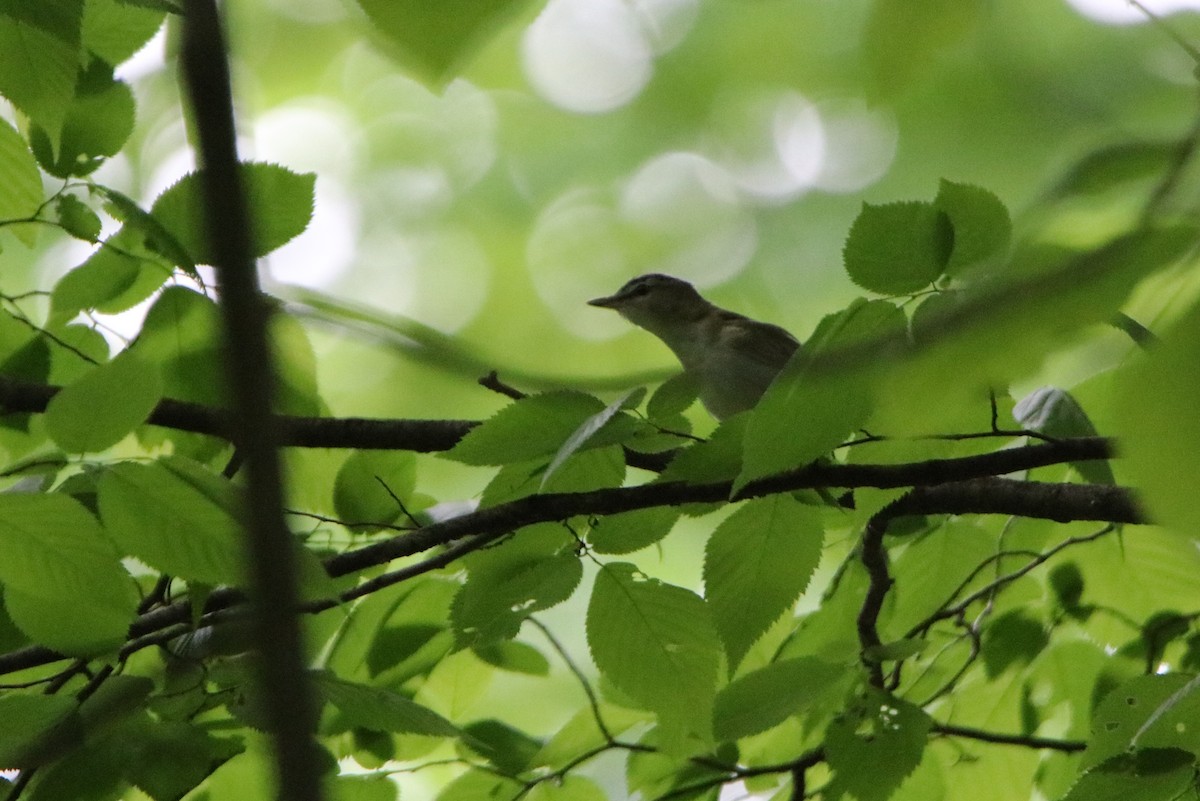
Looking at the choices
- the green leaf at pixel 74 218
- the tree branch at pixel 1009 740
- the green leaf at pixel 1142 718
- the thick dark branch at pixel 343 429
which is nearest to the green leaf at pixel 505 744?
the thick dark branch at pixel 343 429

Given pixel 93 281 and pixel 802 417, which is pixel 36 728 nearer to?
pixel 93 281

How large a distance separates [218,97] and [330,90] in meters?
9.00

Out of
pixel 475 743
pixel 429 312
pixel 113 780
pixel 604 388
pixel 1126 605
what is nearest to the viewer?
pixel 604 388

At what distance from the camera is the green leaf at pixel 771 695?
200cm

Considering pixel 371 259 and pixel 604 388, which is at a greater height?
pixel 371 259

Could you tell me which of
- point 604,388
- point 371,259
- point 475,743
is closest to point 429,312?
point 371,259

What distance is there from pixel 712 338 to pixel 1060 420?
2.45 meters

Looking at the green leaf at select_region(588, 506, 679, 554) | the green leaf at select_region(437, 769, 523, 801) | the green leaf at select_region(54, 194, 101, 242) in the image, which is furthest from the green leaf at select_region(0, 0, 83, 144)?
the green leaf at select_region(437, 769, 523, 801)

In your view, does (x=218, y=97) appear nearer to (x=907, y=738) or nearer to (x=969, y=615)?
(x=907, y=738)

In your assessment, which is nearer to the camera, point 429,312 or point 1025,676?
point 1025,676

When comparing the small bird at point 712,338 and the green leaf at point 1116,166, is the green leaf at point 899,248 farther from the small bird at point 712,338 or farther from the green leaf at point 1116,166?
the small bird at point 712,338

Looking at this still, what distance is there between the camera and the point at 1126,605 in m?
2.64

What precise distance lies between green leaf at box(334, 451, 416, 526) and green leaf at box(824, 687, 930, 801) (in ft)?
3.08

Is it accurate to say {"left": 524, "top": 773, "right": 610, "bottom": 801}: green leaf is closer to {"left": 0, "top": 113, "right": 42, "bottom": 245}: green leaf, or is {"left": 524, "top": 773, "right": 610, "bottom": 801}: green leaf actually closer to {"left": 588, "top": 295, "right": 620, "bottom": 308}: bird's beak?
{"left": 0, "top": 113, "right": 42, "bottom": 245}: green leaf
